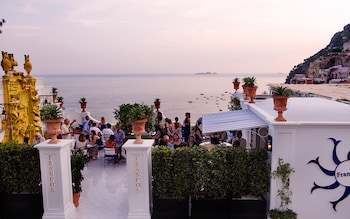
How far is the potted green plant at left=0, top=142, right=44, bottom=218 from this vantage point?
6.06 m

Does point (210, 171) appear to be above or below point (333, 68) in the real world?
below

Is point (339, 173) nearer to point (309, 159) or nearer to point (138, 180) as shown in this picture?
point (309, 159)

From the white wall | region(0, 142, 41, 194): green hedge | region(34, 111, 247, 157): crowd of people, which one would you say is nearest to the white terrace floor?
region(34, 111, 247, 157): crowd of people

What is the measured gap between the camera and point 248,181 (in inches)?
236

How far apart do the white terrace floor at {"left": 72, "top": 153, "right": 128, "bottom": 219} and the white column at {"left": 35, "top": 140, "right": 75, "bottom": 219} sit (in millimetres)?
438

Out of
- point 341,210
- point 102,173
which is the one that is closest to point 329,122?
point 341,210

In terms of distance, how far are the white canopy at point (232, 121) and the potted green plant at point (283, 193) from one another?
1020 mm

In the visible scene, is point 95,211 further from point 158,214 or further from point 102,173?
point 102,173

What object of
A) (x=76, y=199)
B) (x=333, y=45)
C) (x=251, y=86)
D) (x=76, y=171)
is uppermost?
(x=333, y=45)

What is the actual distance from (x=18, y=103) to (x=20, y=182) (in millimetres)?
3860

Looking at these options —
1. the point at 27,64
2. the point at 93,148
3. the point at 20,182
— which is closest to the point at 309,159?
the point at 20,182

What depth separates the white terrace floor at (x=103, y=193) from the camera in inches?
252

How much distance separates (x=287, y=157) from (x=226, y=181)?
133 cm

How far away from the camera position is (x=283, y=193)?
575 centimetres
